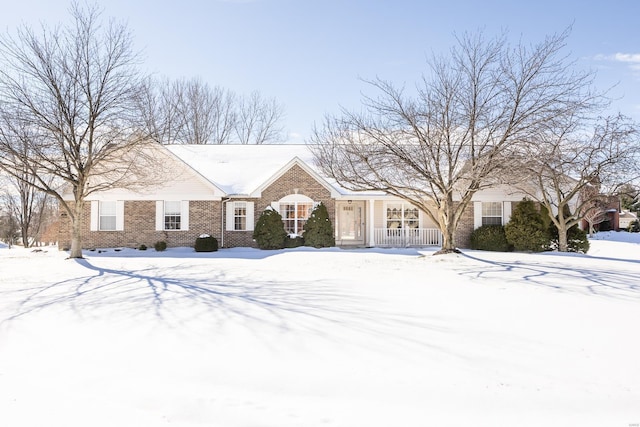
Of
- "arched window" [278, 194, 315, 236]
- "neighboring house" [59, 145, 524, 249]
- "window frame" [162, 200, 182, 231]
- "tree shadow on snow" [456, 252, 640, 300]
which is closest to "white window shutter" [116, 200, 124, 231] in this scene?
"neighboring house" [59, 145, 524, 249]

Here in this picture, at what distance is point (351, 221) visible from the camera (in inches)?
955

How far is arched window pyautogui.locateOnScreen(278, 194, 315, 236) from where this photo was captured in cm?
2228

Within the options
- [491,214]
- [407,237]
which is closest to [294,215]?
[407,237]

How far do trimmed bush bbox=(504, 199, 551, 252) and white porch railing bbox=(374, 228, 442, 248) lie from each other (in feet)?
12.7

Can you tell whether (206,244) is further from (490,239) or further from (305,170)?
(490,239)

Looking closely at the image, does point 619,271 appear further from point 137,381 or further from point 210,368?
point 137,381

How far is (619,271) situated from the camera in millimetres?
12758

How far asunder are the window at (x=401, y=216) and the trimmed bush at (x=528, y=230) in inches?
193

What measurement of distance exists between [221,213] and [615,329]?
18.6 m

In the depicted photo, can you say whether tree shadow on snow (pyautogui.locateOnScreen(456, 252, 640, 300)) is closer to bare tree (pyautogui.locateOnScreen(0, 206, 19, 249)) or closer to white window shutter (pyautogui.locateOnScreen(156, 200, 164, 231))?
white window shutter (pyautogui.locateOnScreen(156, 200, 164, 231))

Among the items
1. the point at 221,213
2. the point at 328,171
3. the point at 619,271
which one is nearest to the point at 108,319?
the point at 328,171

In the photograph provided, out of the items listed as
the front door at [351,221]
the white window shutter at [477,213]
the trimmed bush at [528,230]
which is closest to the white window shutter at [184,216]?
the front door at [351,221]

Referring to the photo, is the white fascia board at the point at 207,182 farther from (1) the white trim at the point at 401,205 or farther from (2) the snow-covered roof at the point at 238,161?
(1) the white trim at the point at 401,205

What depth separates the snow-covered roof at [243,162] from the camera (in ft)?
73.9
